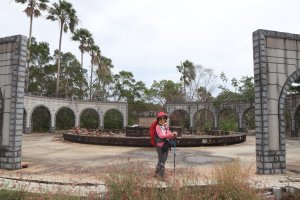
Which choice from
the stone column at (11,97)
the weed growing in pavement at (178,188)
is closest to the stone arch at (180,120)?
the stone column at (11,97)

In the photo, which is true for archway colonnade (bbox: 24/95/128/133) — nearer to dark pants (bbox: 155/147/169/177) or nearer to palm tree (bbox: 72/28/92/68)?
palm tree (bbox: 72/28/92/68)

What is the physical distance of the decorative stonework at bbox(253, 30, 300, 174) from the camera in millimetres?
7281

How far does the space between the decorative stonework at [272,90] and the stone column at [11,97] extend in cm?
711

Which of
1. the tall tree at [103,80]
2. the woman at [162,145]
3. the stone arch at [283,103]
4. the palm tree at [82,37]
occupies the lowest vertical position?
the woman at [162,145]

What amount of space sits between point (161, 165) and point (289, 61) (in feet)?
16.8

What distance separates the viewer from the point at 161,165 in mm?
5816

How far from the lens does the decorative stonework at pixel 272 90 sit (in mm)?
7281

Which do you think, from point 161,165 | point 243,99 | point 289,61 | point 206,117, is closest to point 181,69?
point 206,117

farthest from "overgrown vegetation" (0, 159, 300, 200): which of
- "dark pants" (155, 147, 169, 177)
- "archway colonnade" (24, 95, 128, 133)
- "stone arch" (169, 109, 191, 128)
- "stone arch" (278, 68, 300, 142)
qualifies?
"stone arch" (169, 109, 191, 128)

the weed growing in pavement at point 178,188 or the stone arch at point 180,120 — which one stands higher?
the stone arch at point 180,120

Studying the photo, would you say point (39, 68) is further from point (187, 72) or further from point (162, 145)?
point (162, 145)

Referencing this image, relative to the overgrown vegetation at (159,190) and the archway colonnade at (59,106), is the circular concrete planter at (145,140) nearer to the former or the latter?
the overgrown vegetation at (159,190)

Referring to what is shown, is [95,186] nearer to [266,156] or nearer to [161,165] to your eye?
[161,165]

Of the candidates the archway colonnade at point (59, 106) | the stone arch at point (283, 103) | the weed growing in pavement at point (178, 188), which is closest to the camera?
the weed growing in pavement at point (178, 188)
